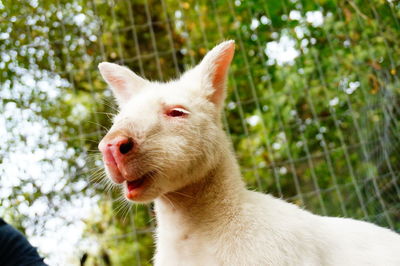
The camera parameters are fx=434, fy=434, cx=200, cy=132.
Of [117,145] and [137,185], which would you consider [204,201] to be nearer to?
[137,185]

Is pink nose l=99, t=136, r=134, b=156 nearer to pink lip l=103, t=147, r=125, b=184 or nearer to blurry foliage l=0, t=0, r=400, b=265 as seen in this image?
pink lip l=103, t=147, r=125, b=184

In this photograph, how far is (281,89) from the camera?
4.39m

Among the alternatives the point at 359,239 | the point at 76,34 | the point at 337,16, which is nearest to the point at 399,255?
the point at 359,239

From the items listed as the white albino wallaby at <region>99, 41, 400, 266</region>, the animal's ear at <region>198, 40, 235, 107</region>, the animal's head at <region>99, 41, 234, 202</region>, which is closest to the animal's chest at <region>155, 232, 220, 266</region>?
the white albino wallaby at <region>99, 41, 400, 266</region>

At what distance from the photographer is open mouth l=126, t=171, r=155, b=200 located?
1.59 meters

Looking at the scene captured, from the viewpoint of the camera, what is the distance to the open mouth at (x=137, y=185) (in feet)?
5.23

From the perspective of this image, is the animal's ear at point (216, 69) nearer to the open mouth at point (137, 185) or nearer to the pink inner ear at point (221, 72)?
the pink inner ear at point (221, 72)

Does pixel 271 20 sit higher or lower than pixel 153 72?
higher

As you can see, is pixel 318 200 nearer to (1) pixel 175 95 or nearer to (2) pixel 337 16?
(2) pixel 337 16

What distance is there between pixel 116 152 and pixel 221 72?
805 millimetres

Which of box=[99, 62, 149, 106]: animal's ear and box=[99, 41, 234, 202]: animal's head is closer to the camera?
box=[99, 41, 234, 202]: animal's head

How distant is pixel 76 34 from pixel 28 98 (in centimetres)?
75

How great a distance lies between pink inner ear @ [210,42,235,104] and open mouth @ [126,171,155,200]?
24.1 inches

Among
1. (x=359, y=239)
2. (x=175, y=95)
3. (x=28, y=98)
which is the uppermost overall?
(x=175, y=95)
